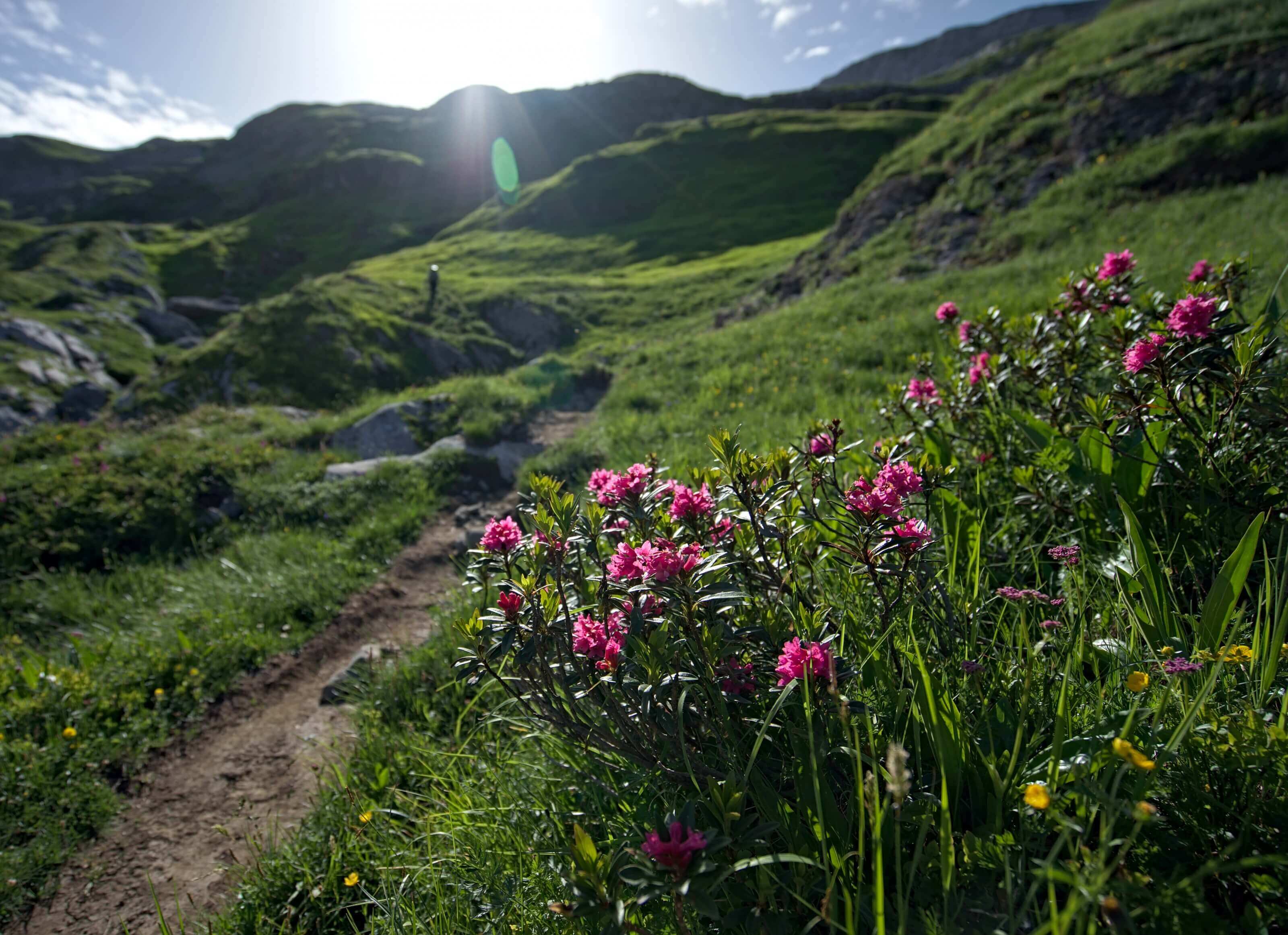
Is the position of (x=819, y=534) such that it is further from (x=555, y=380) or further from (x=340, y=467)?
(x=555, y=380)

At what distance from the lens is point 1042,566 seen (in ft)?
9.04

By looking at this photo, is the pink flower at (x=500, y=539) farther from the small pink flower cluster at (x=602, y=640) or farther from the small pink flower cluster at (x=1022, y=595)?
the small pink flower cluster at (x=1022, y=595)

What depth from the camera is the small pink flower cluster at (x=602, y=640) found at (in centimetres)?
194

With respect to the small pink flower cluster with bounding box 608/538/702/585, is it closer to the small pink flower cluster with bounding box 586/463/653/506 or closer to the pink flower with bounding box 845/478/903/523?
the small pink flower cluster with bounding box 586/463/653/506

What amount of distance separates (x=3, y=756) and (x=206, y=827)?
1631mm

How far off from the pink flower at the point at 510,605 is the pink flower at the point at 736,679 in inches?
28.1

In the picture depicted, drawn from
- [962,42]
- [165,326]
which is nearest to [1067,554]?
[165,326]

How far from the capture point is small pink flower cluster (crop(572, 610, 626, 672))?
6.38 feet

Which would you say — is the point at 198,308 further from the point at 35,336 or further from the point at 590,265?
the point at 590,265

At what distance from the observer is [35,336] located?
20.6 meters

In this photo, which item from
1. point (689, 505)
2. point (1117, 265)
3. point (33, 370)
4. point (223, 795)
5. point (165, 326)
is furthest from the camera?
point (165, 326)

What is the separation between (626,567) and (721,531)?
50 cm

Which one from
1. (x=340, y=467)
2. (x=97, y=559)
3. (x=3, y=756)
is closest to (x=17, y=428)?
(x=97, y=559)

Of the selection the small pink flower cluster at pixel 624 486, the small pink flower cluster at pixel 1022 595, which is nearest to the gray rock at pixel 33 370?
the small pink flower cluster at pixel 624 486
